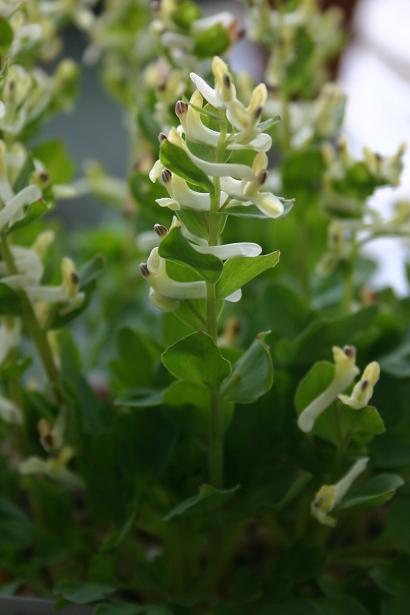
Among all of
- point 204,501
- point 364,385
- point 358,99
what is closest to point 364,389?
point 364,385

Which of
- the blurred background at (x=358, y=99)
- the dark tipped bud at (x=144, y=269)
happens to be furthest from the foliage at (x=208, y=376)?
the blurred background at (x=358, y=99)

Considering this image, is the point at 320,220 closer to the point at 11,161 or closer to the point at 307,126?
the point at 307,126

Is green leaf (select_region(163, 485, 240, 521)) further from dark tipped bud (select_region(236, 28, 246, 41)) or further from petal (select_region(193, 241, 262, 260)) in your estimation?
dark tipped bud (select_region(236, 28, 246, 41))

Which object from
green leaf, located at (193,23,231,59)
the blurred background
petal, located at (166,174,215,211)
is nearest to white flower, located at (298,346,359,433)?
petal, located at (166,174,215,211)

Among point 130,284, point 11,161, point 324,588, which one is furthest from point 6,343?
point 130,284

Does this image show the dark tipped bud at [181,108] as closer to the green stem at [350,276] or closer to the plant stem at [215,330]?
the plant stem at [215,330]

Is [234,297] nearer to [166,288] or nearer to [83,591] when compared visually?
[166,288]
